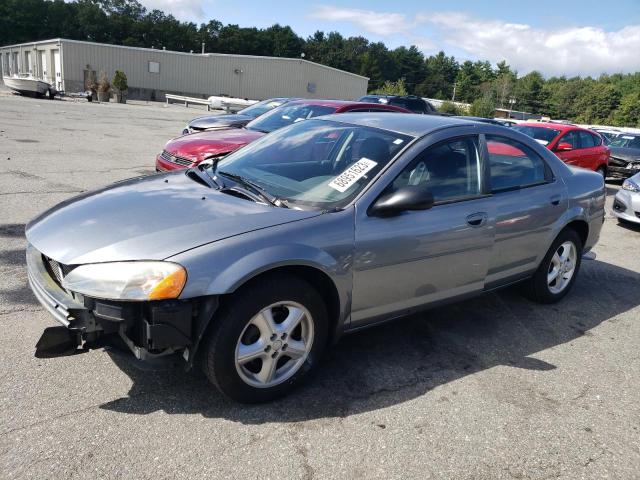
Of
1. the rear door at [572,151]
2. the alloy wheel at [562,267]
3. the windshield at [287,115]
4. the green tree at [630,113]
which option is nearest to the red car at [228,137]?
the windshield at [287,115]

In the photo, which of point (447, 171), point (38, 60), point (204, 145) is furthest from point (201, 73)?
point (447, 171)

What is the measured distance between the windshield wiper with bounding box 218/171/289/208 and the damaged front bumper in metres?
0.81

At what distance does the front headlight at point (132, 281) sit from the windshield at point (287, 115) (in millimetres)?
6208

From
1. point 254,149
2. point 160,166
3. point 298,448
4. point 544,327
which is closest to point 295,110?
point 160,166

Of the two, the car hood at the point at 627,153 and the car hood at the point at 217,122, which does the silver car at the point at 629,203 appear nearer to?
the car hood at the point at 627,153

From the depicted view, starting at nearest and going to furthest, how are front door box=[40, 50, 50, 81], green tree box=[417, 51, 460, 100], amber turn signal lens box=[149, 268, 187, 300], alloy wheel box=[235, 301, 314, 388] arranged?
amber turn signal lens box=[149, 268, 187, 300] < alloy wheel box=[235, 301, 314, 388] < front door box=[40, 50, 50, 81] < green tree box=[417, 51, 460, 100]

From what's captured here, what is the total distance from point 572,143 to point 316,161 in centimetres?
1007

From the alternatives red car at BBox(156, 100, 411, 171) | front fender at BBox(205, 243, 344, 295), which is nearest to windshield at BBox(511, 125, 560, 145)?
red car at BBox(156, 100, 411, 171)

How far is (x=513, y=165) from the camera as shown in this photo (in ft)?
14.0

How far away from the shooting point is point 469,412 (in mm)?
3051

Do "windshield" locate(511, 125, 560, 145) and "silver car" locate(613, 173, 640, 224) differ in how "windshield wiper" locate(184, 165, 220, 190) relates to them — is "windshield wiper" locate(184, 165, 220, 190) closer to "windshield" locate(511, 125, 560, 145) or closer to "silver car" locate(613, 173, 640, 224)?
"silver car" locate(613, 173, 640, 224)

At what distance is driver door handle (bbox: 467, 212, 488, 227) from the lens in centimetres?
363

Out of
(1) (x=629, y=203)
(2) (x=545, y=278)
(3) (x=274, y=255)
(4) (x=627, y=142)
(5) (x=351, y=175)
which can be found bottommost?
(2) (x=545, y=278)

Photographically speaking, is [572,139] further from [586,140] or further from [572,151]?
[586,140]
